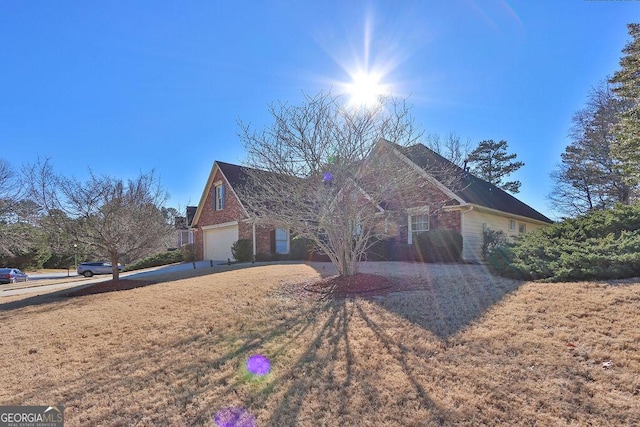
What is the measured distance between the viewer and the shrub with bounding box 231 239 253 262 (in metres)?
20.1

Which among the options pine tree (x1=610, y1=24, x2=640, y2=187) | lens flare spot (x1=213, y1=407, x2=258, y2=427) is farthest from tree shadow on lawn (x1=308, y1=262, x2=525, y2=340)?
pine tree (x1=610, y1=24, x2=640, y2=187)

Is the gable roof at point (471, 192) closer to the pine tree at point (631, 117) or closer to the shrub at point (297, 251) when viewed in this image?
the pine tree at point (631, 117)

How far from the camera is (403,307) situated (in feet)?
21.1

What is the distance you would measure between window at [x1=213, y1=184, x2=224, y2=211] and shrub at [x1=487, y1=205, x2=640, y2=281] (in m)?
17.4

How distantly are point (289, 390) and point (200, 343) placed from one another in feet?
7.54

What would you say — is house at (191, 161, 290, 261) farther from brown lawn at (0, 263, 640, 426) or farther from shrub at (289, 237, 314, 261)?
brown lawn at (0, 263, 640, 426)

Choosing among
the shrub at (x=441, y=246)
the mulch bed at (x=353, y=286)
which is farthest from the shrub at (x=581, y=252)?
the shrub at (x=441, y=246)

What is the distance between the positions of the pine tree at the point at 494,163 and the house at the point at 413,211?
49.7ft

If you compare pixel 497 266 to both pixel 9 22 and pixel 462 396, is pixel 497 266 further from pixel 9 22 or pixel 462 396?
pixel 9 22

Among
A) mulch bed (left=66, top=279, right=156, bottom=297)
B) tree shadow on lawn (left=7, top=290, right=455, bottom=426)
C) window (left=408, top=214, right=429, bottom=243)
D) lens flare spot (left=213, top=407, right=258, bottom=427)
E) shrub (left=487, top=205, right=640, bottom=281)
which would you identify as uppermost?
window (left=408, top=214, right=429, bottom=243)

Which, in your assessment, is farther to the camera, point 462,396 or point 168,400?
point 168,400


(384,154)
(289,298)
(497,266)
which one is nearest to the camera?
(289,298)

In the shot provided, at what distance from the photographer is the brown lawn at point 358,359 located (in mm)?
3490

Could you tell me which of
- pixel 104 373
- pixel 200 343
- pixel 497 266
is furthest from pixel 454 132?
pixel 104 373
